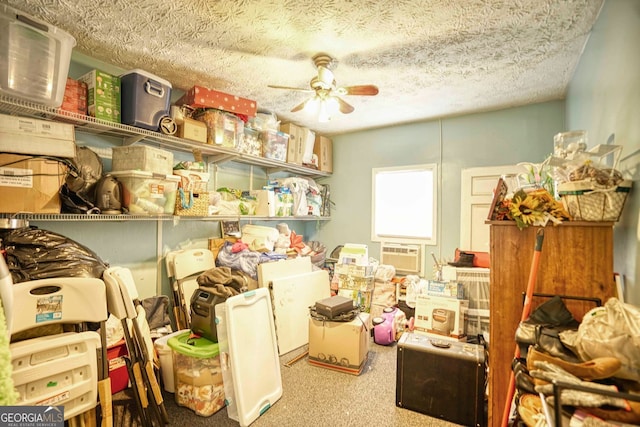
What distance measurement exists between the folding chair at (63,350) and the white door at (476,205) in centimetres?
351

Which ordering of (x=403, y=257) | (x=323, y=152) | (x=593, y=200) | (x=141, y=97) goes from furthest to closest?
(x=323, y=152) < (x=403, y=257) < (x=141, y=97) < (x=593, y=200)

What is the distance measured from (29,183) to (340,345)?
247 cm

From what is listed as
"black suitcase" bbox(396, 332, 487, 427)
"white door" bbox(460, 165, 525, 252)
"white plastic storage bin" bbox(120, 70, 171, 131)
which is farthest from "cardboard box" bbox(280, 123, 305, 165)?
"black suitcase" bbox(396, 332, 487, 427)

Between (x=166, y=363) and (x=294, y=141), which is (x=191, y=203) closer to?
(x=166, y=363)

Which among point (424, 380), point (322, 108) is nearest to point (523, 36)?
point (322, 108)

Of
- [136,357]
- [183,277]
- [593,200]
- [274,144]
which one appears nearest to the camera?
[593,200]

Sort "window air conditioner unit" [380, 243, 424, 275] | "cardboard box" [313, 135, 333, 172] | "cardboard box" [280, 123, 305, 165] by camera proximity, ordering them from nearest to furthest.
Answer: "cardboard box" [280, 123, 305, 165] < "window air conditioner unit" [380, 243, 424, 275] < "cardboard box" [313, 135, 333, 172]

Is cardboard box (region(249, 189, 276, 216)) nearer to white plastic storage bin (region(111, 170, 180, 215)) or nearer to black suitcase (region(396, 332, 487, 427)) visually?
white plastic storage bin (region(111, 170, 180, 215))

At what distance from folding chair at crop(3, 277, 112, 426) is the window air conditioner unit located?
318 centimetres

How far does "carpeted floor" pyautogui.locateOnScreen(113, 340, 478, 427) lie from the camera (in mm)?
1955

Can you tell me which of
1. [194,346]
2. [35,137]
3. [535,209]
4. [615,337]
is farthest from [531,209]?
[35,137]

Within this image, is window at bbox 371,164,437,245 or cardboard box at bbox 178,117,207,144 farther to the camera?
window at bbox 371,164,437,245

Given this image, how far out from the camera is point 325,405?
2.13 metres

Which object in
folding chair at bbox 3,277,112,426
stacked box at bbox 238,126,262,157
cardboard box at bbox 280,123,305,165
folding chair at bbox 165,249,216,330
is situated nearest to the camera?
folding chair at bbox 3,277,112,426
